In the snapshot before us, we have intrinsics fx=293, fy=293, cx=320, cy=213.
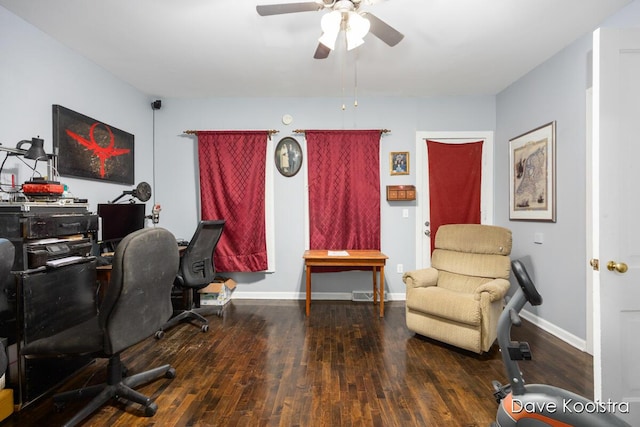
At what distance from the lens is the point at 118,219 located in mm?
3076

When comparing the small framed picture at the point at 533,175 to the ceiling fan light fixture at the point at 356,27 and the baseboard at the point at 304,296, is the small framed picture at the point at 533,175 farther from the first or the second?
the ceiling fan light fixture at the point at 356,27

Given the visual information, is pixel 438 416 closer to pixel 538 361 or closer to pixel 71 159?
pixel 538 361

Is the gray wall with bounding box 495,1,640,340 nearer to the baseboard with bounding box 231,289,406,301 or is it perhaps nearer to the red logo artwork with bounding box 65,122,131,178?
the baseboard with bounding box 231,289,406,301

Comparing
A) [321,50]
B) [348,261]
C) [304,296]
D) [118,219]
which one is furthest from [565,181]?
[118,219]

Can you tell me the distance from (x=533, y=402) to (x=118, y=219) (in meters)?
3.62

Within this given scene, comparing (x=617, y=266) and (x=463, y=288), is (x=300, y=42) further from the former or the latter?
(x=463, y=288)

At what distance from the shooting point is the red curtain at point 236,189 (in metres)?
3.85

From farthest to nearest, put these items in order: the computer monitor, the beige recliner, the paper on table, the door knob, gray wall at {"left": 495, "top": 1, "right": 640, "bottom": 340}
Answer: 1. the paper on table
2. the computer monitor
3. gray wall at {"left": 495, "top": 1, "right": 640, "bottom": 340}
4. the beige recliner
5. the door knob

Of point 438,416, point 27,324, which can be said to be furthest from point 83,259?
point 438,416

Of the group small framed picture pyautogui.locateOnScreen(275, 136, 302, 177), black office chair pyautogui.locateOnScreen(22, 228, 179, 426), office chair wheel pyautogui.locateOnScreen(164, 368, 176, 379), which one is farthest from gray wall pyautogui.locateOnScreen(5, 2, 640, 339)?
office chair wheel pyautogui.locateOnScreen(164, 368, 176, 379)

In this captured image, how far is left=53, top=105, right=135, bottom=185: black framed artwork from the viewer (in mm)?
2629

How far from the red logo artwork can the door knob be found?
4.04 metres

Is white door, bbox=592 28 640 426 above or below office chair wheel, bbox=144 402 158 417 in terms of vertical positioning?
above

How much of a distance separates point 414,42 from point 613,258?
220cm
